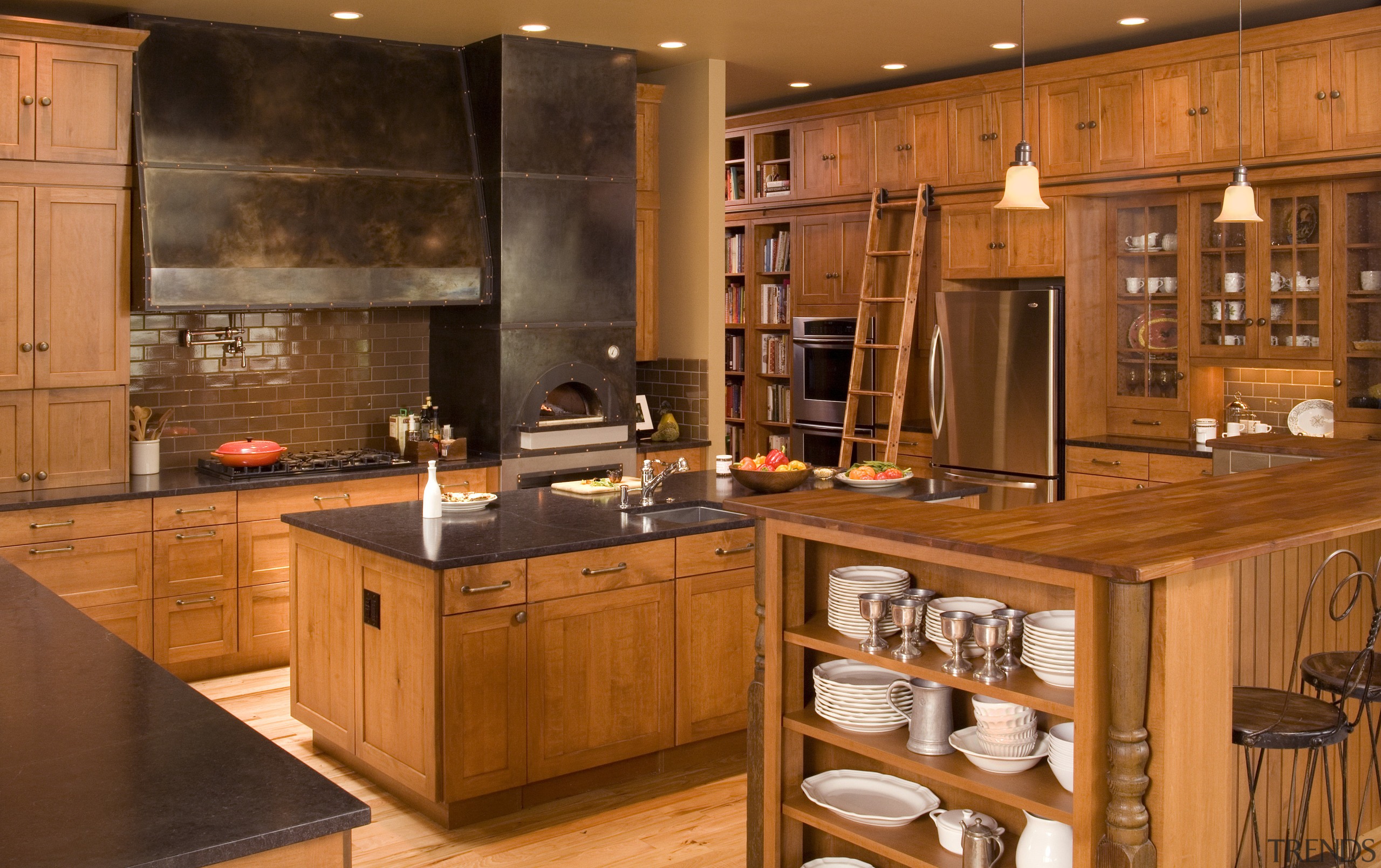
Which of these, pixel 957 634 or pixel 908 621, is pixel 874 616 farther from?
pixel 957 634

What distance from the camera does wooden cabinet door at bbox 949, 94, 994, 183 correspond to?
6898 mm

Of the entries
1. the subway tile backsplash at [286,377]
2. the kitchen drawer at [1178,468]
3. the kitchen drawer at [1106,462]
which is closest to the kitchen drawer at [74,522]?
the subway tile backsplash at [286,377]

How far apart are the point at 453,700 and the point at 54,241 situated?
2973mm

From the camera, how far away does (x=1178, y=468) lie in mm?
6141

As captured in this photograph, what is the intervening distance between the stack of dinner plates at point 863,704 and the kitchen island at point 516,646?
30.5 inches

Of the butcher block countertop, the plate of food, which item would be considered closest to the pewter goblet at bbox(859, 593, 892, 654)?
the butcher block countertop

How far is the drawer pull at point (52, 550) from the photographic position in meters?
5.10

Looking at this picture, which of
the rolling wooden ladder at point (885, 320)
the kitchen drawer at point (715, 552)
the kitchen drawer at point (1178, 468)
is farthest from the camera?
the rolling wooden ladder at point (885, 320)

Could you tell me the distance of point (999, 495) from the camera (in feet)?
22.3

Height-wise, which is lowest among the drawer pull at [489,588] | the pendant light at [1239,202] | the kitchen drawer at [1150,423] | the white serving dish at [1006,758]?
the white serving dish at [1006,758]

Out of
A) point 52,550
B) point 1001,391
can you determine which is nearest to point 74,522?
point 52,550

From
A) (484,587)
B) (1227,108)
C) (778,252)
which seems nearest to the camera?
(484,587)

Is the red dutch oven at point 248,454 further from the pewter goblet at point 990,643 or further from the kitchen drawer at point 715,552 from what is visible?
the pewter goblet at point 990,643

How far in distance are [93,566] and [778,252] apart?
15.4ft
